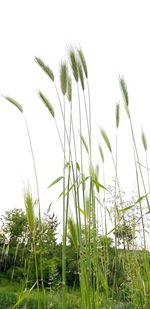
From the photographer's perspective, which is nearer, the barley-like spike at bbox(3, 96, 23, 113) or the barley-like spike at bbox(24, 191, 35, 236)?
the barley-like spike at bbox(24, 191, 35, 236)

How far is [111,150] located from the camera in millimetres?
1427

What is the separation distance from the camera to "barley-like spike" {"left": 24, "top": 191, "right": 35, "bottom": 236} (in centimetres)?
107

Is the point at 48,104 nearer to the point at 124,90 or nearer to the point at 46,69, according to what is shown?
the point at 46,69

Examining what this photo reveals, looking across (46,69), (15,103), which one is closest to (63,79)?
(46,69)

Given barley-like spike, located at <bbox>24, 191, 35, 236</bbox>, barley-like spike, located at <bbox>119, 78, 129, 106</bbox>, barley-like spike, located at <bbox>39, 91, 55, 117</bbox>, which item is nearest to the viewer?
barley-like spike, located at <bbox>24, 191, 35, 236</bbox>

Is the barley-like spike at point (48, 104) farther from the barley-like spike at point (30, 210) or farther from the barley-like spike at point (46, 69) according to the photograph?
the barley-like spike at point (30, 210)

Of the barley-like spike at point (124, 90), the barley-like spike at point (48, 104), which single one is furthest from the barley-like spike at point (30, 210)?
the barley-like spike at point (124, 90)

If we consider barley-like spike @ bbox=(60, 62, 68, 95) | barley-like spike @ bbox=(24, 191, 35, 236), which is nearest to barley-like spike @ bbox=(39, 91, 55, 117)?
barley-like spike @ bbox=(60, 62, 68, 95)

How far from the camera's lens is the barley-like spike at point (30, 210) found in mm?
1066

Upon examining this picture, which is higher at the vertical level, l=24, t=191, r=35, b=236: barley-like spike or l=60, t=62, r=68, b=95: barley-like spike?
l=60, t=62, r=68, b=95: barley-like spike

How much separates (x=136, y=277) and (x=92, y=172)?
0.49 m

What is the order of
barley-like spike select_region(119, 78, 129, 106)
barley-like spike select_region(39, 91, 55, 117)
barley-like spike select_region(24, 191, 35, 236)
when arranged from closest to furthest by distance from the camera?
1. barley-like spike select_region(24, 191, 35, 236)
2. barley-like spike select_region(39, 91, 55, 117)
3. barley-like spike select_region(119, 78, 129, 106)

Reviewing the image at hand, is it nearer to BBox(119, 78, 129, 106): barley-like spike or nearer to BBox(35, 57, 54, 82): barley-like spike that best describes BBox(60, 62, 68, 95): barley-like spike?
BBox(35, 57, 54, 82): barley-like spike

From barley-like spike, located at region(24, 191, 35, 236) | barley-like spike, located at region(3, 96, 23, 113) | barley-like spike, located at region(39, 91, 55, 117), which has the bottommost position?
barley-like spike, located at region(24, 191, 35, 236)
